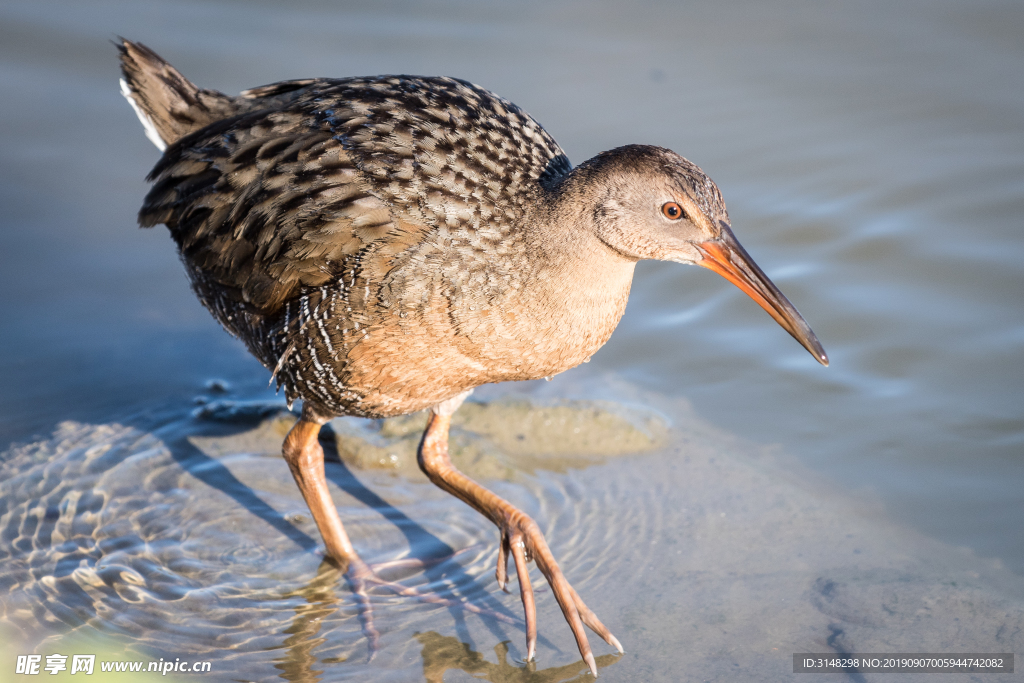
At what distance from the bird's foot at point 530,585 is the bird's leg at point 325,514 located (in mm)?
336

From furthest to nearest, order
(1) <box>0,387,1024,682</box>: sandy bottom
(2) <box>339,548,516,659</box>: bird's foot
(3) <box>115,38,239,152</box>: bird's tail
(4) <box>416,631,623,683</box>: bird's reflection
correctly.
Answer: (3) <box>115,38,239,152</box>: bird's tail → (2) <box>339,548,516,659</box>: bird's foot → (1) <box>0,387,1024,682</box>: sandy bottom → (4) <box>416,631,623,683</box>: bird's reflection

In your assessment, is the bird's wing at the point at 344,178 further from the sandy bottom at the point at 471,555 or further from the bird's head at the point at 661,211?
the sandy bottom at the point at 471,555

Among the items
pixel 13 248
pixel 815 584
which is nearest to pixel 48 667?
pixel 815 584

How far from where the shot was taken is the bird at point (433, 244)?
3822 millimetres

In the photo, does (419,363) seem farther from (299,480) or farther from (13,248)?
(13,248)

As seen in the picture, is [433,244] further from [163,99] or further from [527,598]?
[163,99]

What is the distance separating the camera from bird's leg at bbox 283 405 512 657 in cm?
450

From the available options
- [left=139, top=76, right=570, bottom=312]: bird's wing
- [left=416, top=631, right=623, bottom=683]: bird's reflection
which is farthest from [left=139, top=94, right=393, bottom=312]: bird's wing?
[left=416, top=631, right=623, bottom=683]: bird's reflection

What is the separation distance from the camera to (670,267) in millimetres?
6469

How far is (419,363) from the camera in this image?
3943 millimetres

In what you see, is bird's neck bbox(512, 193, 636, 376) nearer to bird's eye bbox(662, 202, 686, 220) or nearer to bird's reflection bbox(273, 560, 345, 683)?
bird's eye bbox(662, 202, 686, 220)

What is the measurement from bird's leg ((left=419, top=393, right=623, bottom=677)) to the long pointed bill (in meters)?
1.22

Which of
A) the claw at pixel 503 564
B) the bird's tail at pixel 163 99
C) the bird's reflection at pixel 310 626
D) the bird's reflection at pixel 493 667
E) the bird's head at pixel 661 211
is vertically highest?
the bird's tail at pixel 163 99

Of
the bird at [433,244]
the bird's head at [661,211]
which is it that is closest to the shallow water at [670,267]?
the bird at [433,244]
